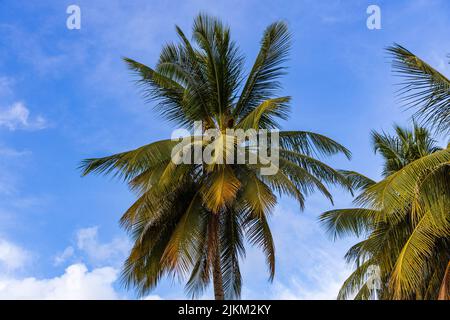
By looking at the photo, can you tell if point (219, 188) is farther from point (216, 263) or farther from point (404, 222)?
point (404, 222)

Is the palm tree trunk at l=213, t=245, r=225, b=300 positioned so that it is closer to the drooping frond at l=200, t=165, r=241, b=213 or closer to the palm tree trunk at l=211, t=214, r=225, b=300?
the palm tree trunk at l=211, t=214, r=225, b=300

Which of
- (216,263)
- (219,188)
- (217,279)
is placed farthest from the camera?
(216,263)

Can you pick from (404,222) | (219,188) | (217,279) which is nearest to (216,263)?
(217,279)

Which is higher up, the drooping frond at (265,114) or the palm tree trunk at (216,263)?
the drooping frond at (265,114)

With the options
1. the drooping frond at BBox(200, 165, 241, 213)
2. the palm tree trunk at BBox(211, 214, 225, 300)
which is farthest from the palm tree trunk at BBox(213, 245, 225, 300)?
the drooping frond at BBox(200, 165, 241, 213)

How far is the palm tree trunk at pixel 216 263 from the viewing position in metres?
15.6

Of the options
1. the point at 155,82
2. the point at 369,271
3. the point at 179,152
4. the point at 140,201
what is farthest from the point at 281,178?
the point at 369,271

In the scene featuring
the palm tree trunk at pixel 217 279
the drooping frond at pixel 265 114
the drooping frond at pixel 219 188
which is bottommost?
the palm tree trunk at pixel 217 279

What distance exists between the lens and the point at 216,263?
15.8 m

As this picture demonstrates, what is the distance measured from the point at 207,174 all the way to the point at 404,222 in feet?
18.0

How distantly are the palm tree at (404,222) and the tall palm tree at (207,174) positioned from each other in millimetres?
2149

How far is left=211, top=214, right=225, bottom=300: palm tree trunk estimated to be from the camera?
15.6 m

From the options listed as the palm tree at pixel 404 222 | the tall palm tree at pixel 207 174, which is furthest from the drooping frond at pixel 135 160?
the palm tree at pixel 404 222

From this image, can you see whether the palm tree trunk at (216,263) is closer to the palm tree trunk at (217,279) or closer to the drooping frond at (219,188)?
the palm tree trunk at (217,279)
